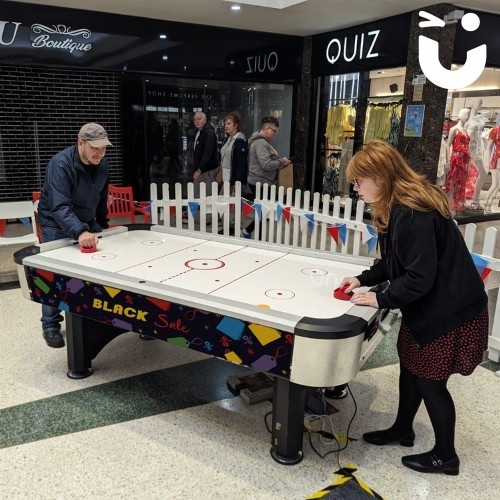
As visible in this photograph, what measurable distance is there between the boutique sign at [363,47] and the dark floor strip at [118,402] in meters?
4.80

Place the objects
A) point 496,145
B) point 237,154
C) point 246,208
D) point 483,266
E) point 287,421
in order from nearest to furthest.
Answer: point 287,421 < point 483,266 < point 246,208 < point 237,154 < point 496,145

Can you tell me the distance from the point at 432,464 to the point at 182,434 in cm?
123

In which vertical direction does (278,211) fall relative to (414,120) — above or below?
below

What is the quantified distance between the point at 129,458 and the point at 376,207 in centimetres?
164

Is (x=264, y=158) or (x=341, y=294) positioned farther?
(x=264, y=158)

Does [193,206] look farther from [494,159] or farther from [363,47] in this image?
[494,159]

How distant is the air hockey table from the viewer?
6.54 feet

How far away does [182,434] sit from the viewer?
2514mm

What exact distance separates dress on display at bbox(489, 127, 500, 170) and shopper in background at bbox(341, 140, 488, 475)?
271 inches

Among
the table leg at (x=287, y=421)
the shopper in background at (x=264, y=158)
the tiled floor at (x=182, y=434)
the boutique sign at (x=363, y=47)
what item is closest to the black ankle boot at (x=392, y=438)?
the tiled floor at (x=182, y=434)

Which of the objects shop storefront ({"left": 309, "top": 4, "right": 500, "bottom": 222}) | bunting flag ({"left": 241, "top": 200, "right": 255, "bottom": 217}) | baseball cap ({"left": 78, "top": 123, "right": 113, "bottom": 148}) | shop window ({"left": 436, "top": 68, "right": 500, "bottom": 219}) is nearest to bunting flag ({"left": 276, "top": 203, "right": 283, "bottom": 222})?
bunting flag ({"left": 241, "top": 200, "right": 255, "bottom": 217})

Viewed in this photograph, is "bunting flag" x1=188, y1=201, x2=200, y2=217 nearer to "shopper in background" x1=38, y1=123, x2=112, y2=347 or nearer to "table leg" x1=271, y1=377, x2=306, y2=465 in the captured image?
"shopper in background" x1=38, y1=123, x2=112, y2=347

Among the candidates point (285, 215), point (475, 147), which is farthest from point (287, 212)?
point (475, 147)

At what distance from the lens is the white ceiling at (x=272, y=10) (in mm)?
5590
